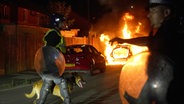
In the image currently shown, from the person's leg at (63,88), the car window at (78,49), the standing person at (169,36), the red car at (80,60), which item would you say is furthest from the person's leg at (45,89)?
the car window at (78,49)

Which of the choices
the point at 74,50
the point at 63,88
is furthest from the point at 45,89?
the point at 74,50

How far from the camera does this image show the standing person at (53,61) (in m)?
7.43

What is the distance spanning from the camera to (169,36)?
242 cm

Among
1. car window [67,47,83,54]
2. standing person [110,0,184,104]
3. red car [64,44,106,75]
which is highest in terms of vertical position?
standing person [110,0,184,104]

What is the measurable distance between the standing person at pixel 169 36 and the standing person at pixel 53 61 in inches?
193

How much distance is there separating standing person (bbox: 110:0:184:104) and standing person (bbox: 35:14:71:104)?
4900 mm

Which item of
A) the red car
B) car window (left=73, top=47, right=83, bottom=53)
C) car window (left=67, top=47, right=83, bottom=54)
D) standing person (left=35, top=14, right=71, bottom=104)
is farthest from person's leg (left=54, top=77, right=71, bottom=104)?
car window (left=73, top=47, right=83, bottom=53)

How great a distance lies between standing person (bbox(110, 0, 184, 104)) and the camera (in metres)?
2.31

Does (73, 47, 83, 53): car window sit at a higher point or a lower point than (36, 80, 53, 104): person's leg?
higher

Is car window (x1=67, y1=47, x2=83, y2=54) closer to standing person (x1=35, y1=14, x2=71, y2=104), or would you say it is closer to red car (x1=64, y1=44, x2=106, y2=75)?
red car (x1=64, y1=44, x2=106, y2=75)

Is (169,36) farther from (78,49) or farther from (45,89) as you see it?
(78,49)

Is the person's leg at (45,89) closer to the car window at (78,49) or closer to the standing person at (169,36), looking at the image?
the standing person at (169,36)

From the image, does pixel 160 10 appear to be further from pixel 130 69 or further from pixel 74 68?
pixel 74 68

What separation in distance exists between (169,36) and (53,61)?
5.17m
